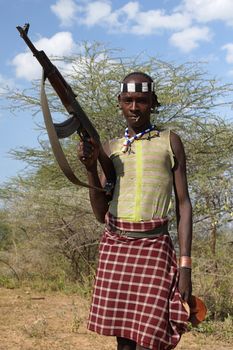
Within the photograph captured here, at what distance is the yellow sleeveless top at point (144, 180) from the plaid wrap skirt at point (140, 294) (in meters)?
0.11

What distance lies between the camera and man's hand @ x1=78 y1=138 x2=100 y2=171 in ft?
6.95

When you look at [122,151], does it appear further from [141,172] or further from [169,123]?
[169,123]

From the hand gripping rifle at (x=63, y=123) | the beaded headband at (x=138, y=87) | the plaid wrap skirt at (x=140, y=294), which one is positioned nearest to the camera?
the hand gripping rifle at (x=63, y=123)

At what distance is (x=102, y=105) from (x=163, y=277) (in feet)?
16.7

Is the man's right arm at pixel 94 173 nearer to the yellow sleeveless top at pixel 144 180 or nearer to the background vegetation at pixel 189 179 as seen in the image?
the yellow sleeveless top at pixel 144 180

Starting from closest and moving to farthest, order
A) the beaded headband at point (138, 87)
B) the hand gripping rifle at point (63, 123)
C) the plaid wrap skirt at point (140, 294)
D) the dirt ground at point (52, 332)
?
1. the hand gripping rifle at point (63, 123)
2. the plaid wrap skirt at point (140, 294)
3. the beaded headband at point (138, 87)
4. the dirt ground at point (52, 332)

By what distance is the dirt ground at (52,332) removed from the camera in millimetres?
4711

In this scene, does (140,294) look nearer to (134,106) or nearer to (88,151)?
(88,151)

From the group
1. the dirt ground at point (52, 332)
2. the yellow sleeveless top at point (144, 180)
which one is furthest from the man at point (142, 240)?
the dirt ground at point (52, 332)

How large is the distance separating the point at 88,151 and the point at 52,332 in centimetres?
350

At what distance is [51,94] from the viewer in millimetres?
Answer: 7125

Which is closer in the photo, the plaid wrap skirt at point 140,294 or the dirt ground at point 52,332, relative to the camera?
the plaid wrap skirt at point 140,294

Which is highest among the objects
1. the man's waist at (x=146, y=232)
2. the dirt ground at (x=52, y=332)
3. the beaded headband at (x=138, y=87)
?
the beaded headband at (x=138, y=87)

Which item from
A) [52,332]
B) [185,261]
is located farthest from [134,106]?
[52,332]
